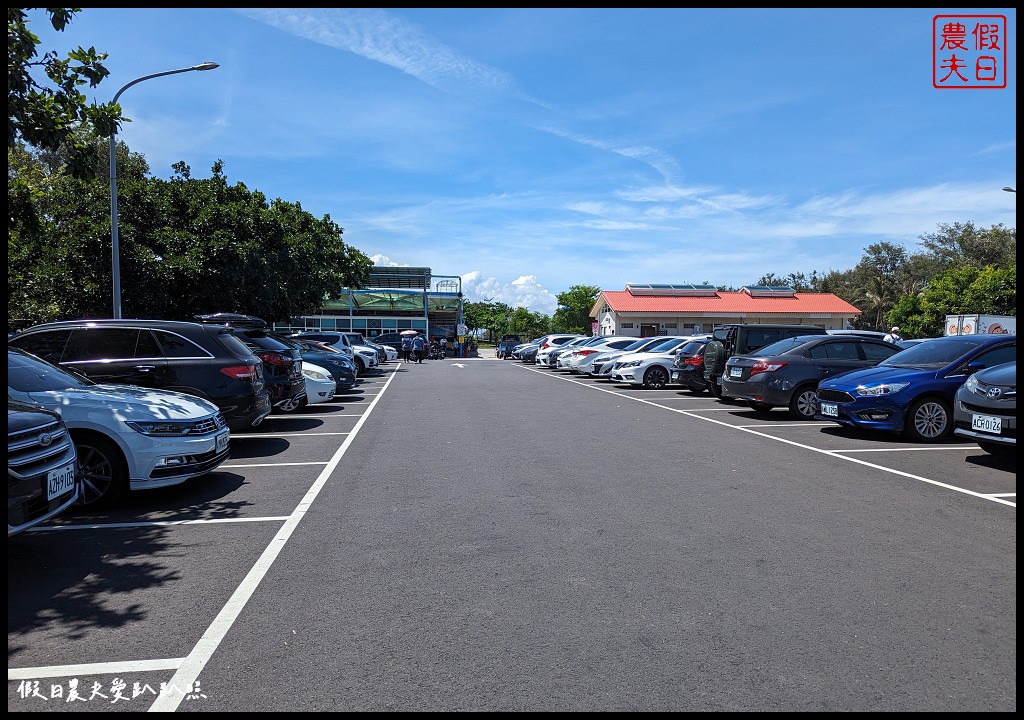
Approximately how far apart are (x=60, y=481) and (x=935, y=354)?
11062mm

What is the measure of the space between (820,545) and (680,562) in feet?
3.92

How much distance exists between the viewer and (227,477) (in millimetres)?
7762

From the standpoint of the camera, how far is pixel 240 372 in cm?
916

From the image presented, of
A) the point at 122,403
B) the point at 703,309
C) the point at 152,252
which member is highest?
the point at 152,252

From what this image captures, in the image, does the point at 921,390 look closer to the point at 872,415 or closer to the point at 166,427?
the point at 872,415

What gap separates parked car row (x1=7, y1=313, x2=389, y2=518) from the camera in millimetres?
4836

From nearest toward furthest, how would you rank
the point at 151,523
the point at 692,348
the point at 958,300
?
the point at 151,523 < the point at 692,348 < the point at 958,300

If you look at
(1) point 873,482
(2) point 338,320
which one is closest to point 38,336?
(1) point 873,482

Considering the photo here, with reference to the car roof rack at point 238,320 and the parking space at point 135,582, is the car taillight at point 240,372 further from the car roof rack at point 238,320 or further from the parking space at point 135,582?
the car roof rack at point 238,320

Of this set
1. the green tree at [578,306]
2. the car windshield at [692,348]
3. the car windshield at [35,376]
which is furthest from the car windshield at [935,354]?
the green tree at [578,306]

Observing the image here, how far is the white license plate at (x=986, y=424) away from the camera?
763cm

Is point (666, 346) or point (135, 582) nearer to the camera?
point (135, 582)

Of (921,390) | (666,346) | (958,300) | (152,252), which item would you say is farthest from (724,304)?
(921,390)

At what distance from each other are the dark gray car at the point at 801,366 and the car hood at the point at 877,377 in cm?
161
